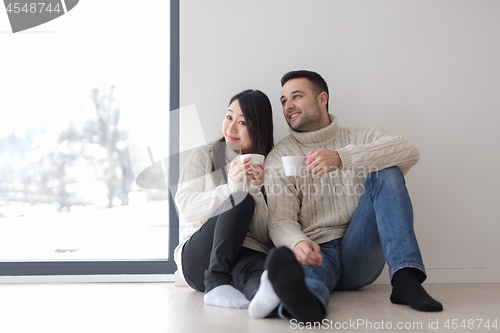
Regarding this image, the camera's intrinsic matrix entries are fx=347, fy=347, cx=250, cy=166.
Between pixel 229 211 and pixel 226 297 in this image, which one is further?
pixel 229 211

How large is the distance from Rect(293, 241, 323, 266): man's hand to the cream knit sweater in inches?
8.7

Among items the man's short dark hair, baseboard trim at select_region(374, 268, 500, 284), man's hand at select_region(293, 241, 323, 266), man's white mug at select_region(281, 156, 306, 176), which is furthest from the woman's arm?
baseboard trim at select_region(374, 268, 500, 284)

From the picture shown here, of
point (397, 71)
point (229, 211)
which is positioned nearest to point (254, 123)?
point (229, 211)

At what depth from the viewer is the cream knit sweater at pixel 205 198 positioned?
4.19 feet

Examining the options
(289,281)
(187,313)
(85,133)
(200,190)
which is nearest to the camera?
(289,281)

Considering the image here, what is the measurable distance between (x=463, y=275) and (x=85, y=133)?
205cm

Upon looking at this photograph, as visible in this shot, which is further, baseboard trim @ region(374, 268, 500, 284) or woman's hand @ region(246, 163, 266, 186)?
baseboard trim @ region(374, 268, 500, 284)

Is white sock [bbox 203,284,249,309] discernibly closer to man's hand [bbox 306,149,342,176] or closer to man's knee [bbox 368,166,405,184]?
man's hand [bbox 306,149,342,176]

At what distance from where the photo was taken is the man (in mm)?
901

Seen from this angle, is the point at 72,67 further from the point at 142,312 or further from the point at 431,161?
the point at 431,161

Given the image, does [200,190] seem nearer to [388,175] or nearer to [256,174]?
[256,174]

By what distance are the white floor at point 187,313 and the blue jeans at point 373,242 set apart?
0.29ft

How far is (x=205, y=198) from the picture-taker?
4.23 ft

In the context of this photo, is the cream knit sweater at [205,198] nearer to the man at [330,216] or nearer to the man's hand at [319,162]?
the man at [330,216]
